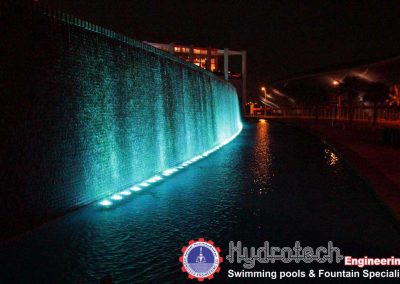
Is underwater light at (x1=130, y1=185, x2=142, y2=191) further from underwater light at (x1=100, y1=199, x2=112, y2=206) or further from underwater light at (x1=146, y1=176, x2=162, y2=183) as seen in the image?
underwater light at (x1=100, y1=199, x2=112, y2=206)

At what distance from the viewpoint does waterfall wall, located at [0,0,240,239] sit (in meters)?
7.42

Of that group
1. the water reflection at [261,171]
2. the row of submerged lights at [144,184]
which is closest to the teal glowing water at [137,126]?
the row of submerged lights at [144,184]

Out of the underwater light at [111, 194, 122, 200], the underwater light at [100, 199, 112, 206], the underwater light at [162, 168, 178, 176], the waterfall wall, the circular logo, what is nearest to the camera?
the circular logo

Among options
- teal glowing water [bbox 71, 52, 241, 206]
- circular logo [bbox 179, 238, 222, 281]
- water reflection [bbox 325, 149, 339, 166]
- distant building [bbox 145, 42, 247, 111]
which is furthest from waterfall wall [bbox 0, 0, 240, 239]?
distant building [bbox 145, 42, 247, 111]

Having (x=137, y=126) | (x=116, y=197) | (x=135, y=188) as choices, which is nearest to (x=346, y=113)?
(x=137, y=126)

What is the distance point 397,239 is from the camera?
294 inches

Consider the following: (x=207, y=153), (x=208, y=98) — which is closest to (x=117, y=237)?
(x=207, y=153)

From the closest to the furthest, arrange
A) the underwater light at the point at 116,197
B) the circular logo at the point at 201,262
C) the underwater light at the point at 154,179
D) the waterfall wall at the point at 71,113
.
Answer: the circular logo at the point at 201,262 → the waterfall wall at the point at 71,113 → the underwater light at the point at 116,197 → the underwater light at the point at 154,179

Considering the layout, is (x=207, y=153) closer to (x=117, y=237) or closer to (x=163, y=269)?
(x=117, y=237)

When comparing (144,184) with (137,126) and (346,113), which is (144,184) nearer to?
(137,126)

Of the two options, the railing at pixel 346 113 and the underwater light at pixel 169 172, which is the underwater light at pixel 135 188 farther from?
the railing at pixel 346 113

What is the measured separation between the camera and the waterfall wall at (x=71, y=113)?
7.42 metres

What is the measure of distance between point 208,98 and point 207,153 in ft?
17.6

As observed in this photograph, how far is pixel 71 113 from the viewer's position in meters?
9.48
